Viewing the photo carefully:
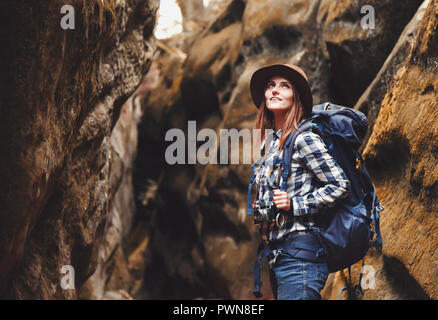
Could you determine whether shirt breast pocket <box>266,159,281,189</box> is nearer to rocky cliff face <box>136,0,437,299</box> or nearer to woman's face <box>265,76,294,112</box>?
woman's face <box>265,76,294,112</box>

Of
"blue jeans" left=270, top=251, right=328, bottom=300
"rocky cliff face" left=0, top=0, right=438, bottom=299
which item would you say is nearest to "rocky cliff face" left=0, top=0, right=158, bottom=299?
"rocky cliff face" left=0, top=0, right=438, bottom=299

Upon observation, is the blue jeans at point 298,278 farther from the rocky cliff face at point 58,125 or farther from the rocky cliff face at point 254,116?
the rocky cliff face at point 58,125

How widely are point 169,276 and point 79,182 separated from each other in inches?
264

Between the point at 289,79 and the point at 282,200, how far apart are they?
985 millimetres

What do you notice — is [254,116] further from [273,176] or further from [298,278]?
[298,278]

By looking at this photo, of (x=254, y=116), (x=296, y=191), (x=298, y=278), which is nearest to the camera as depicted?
(x=298, y=278)

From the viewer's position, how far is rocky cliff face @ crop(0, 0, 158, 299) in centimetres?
403

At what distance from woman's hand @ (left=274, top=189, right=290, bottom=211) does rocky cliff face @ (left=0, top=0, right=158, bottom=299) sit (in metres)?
2.26

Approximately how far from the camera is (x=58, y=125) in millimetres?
4770

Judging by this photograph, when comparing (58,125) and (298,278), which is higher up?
(58,125)

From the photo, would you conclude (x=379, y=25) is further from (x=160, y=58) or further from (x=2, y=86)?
(x=160, y=58)

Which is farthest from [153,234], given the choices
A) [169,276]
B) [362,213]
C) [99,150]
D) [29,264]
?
[362,213]

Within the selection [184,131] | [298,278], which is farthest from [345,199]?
[184,131]

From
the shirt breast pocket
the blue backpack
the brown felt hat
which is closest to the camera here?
the blue backpack
